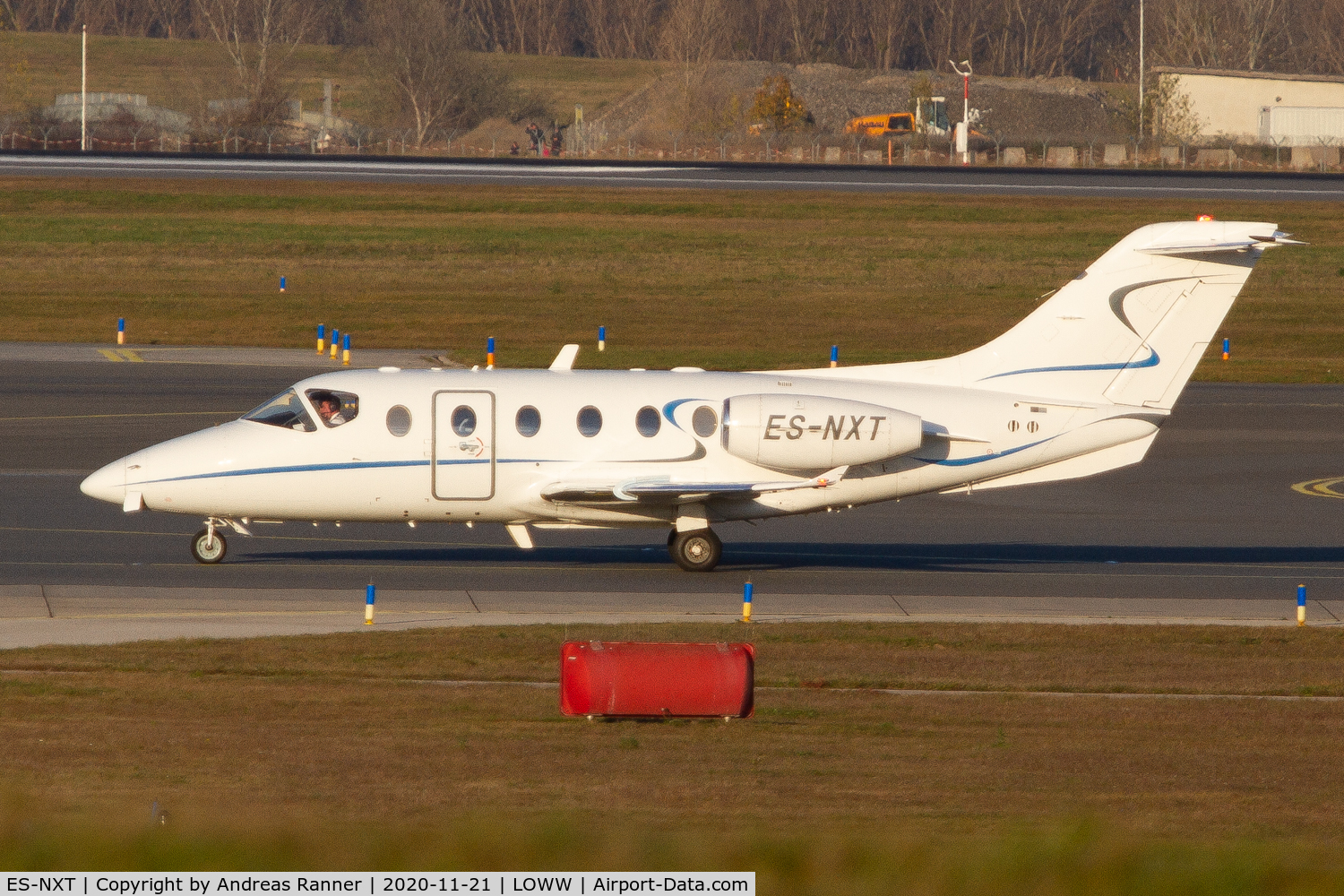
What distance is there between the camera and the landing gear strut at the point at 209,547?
23984 millimetres

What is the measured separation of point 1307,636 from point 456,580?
438 inches

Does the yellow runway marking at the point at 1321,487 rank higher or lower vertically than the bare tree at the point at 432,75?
lower

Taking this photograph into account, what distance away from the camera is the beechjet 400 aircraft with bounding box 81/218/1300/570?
23.1m

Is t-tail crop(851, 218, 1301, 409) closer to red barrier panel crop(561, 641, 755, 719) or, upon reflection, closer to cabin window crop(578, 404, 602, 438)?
cabin window crop(578, 404, 602, 438)

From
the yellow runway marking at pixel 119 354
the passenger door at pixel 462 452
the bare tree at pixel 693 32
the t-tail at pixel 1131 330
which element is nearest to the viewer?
the passenger door at pixel 462 452

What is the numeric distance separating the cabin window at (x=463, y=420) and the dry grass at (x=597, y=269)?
924 inches

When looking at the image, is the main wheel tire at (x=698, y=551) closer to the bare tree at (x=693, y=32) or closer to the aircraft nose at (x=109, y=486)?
the aircraft nose at (x=109, y=486)

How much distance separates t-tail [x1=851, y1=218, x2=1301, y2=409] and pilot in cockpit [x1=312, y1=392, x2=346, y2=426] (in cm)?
816

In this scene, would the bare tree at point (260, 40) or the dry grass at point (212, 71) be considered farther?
the dry grass at point (212, 71)

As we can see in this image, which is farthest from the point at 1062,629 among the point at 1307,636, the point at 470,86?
the point at 470,86

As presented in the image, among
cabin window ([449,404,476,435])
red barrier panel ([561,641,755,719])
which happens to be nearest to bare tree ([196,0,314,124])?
cabin window ([449,404,476,435])

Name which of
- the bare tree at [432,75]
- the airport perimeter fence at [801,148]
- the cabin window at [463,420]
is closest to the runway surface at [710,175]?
the airport perimeter fence at [801,148]

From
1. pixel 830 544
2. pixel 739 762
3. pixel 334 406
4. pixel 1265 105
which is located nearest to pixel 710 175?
pixel 1265 105

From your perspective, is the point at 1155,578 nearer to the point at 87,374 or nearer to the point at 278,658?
the point at 278,658
